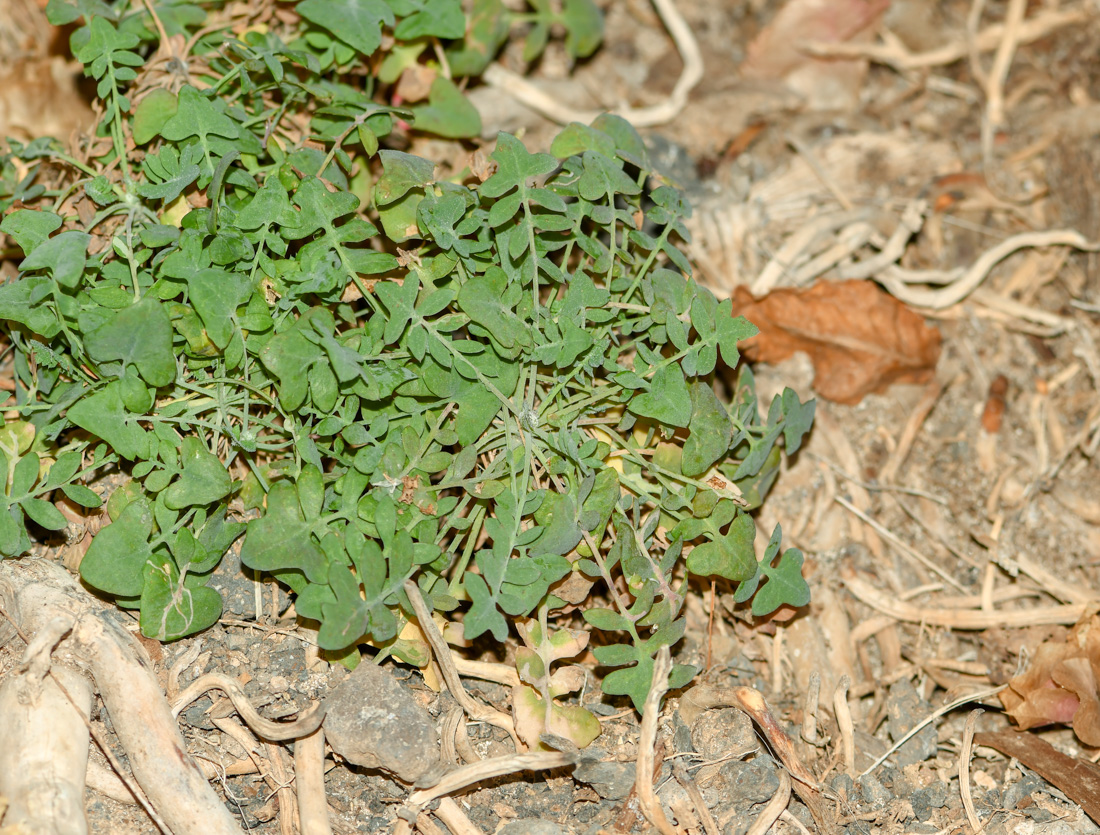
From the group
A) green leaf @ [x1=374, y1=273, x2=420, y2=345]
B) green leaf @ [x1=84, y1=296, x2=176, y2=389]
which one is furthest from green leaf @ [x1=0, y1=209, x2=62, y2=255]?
Result: green leaf @ [x1=374, y1=273, x2=420, y2=345]

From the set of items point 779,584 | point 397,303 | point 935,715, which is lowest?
point 935,715

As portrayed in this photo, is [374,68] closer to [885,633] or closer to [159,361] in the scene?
[159,361]

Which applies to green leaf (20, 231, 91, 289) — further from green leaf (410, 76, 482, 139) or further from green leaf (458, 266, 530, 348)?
green leaf (410, 76, 482, 139)

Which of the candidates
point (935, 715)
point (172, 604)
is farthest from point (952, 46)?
point (172, 604)

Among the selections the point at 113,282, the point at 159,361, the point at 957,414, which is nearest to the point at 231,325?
the point at 159,361

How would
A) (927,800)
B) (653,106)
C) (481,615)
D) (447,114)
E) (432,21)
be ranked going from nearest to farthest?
(481,615) → (927,800) → (432,21) → (447,114) → (653,106)

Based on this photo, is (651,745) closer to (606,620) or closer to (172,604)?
(606,620)

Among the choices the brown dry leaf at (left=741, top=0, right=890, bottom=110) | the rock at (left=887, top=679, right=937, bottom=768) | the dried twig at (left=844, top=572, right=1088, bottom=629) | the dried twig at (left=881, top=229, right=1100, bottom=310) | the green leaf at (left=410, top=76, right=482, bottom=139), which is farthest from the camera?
the brown dry leaf at (left=741, top=0, right=890, bottom=110)
